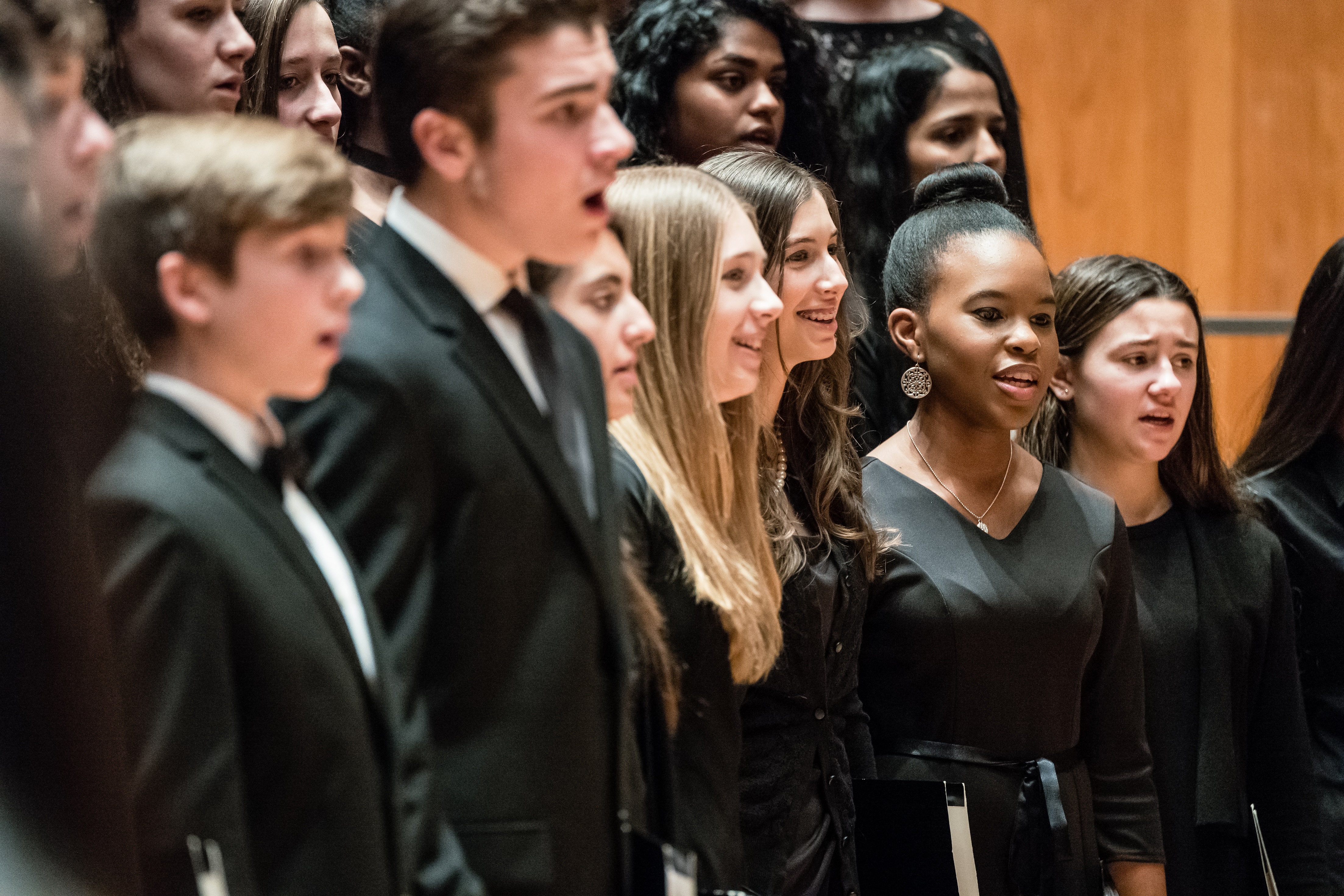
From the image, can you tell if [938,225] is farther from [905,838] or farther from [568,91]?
[568,91]

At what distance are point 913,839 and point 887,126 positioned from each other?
1.28 m

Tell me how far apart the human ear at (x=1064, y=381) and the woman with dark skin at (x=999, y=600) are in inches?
10.8

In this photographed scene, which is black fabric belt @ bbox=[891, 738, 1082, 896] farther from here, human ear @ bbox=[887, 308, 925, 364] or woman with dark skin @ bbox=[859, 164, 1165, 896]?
human ear @ bbox=[887, 308, 925, 364]

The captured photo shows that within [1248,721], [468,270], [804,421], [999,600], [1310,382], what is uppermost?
[468,270]

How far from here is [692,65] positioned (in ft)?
7.92

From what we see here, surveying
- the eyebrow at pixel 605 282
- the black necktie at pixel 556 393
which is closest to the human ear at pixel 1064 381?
the eyebrow at pixel 605 282

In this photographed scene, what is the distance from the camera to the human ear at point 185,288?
92 cm

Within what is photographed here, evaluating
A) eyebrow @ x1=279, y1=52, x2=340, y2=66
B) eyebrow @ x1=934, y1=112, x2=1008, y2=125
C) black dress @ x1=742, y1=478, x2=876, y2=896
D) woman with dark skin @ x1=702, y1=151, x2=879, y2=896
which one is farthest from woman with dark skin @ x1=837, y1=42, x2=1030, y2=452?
eyebrow @ x1=279, y1=52, x2=340, y2=66

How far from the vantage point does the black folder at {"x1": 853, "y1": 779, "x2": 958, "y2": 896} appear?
1.84 meters

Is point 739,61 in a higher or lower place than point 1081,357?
higher

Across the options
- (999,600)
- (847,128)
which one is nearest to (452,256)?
(999,600)

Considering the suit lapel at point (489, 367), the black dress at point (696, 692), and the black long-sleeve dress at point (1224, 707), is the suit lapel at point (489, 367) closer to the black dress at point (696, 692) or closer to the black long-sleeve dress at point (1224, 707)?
the black dress at point (696, 692)

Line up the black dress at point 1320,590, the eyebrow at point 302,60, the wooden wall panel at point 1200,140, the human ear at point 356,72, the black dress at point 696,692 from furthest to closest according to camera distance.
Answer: the wooden wall panel at point 1200,140 → the black dress at point 1320,590 → the human ear at point 356,72 → the eyebrow at point 302,60 → the black dress at point 696,692

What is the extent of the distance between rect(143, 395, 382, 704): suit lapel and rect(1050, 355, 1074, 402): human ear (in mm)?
1711
